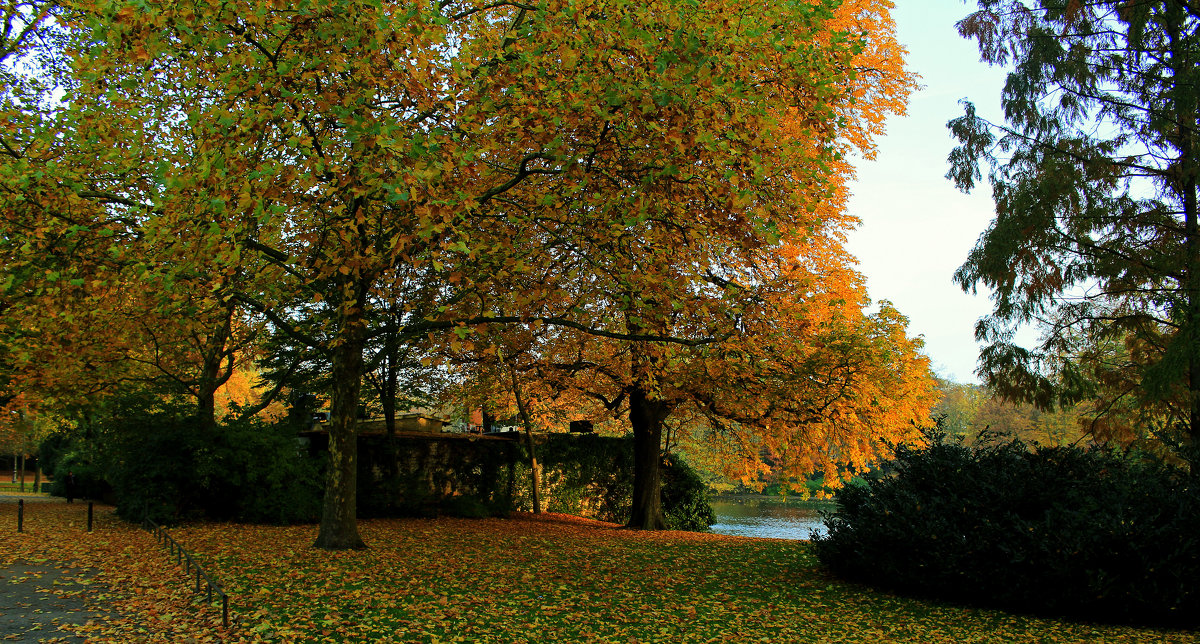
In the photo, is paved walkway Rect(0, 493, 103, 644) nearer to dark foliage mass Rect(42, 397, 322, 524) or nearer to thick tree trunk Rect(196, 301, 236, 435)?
dark foliage mass Rect(42, 397, 322, 524)

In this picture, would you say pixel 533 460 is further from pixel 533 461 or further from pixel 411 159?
pixel 411 159

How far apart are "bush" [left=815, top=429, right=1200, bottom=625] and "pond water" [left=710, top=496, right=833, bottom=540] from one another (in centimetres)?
922

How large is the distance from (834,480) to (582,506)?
743 centimetres

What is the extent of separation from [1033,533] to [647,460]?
33.9ft

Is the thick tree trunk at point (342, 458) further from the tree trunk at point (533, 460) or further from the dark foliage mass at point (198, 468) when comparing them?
the tree trunk at point (533, 460)

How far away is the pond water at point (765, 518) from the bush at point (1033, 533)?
30.2ft

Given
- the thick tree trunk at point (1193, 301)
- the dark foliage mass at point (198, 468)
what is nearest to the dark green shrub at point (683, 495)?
the dark foliage mass at point (198, 468)

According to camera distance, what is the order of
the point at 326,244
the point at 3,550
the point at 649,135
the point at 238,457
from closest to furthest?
1. the point at 649,135
2. the point at 326,244
3. the point at 3,550
4. the point at 238,457

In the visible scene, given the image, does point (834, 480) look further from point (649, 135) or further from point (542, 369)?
point (649, 135)

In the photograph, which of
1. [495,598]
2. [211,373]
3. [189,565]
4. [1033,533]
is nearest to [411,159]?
[495,598]

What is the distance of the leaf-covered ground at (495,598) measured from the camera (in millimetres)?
6984

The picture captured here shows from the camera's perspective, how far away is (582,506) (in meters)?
20.9

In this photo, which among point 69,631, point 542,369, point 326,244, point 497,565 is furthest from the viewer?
point 542,369

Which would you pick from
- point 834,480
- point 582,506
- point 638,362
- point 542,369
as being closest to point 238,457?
point 542,369
